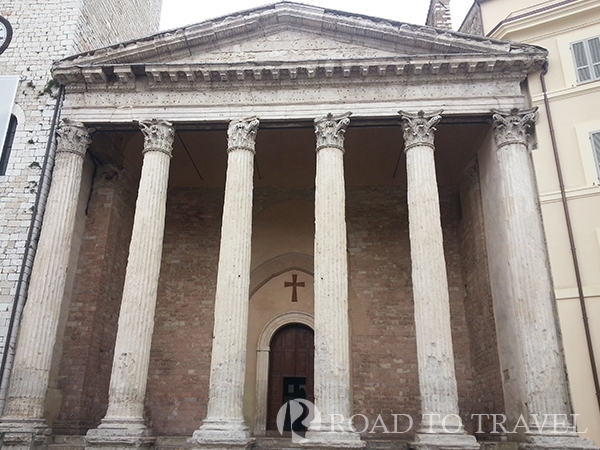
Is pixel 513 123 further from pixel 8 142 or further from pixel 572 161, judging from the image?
pixel 8 142

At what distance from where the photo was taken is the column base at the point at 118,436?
8.32 metres

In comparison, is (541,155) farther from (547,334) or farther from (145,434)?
(145,434)

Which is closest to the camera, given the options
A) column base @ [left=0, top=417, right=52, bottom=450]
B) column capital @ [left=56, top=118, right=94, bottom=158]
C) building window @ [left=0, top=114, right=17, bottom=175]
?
column base @ [left=0, top=417, right=52, bottom=450]

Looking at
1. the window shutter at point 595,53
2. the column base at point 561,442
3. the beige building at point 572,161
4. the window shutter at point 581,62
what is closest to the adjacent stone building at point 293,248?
the column base at point 561,442

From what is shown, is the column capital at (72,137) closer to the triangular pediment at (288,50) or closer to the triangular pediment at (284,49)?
the triangular pediment at (288,50)

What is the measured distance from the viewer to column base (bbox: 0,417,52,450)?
845cm

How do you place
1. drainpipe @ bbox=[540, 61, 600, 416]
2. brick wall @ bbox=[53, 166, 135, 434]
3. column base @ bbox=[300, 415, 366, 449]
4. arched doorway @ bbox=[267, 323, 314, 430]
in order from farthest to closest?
1. arched doorway @ bbox=[267, 323, 314, 430]
2. brick wall @ bbox=[53, 166, 135, 434]
3. drainpipe @ bbox=[540, 61, 600, 416]
4. column base @ bbox=[300, 415, 366, 449]

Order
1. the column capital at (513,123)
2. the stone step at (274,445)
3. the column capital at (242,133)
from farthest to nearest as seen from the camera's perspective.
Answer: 1. the column capital at (242,133)
2. the column capital at (513,123)
3. the stone step at (274,445)

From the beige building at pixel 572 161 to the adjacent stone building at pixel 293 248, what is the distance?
0.95 ft

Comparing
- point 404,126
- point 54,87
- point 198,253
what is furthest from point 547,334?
point 54,87

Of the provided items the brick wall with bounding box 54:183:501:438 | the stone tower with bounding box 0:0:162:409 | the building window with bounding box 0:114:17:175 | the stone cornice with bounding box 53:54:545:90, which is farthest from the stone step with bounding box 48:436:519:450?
the stone cornice with bounding box 53:54:545:90

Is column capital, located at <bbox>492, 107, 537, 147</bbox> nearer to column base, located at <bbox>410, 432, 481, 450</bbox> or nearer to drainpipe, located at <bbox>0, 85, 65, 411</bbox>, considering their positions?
column base, located at <bbox>410, 432, 481, 450</bbox>

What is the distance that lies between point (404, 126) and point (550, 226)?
3225mm

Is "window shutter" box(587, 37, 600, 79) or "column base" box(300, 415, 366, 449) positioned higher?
"window shutter" box(587, 37, 600, 79)
